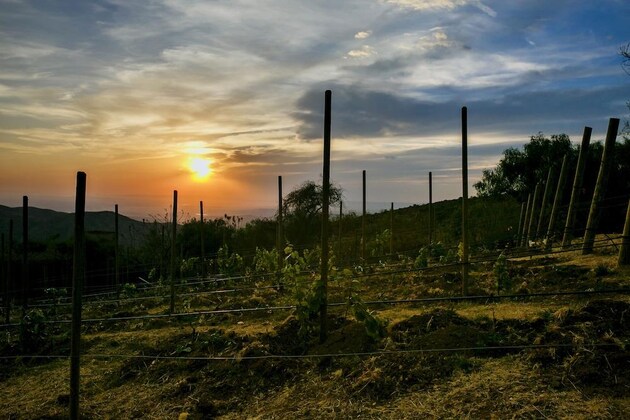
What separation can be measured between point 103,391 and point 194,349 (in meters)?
1.09

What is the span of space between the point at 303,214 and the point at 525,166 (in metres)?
10.4

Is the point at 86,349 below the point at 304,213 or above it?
below

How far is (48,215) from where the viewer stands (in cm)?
4381

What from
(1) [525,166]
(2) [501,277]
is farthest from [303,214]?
(2) [501,277]

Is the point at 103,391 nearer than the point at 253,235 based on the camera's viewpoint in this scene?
Yes

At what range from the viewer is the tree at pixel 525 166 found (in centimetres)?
2314

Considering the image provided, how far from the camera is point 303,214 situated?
23.6 metres

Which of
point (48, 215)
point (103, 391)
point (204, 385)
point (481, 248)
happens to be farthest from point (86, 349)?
point (48, 215)

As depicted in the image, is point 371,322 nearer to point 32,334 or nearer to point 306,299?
point 306,299

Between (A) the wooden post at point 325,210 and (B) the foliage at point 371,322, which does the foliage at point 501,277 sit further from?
(A) the wooden post at point 325,210

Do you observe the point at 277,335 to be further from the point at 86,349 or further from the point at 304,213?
the point at 304,213

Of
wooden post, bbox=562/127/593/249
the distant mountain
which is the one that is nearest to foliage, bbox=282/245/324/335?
wooden post, bbox=562/127/593/249

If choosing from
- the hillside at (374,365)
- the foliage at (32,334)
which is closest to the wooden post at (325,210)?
the hillside at (374,365)

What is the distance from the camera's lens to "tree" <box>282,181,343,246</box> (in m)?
23.0
